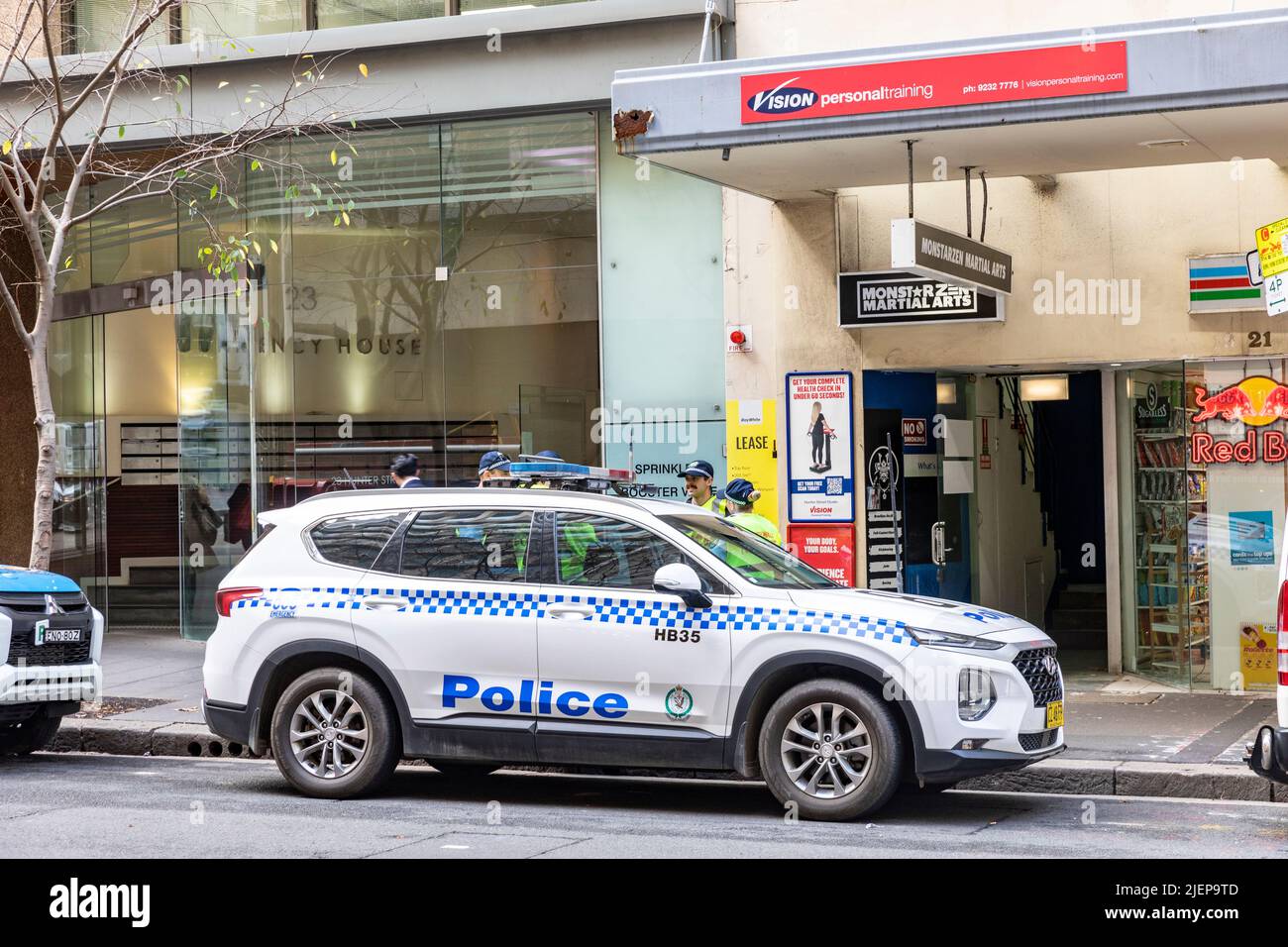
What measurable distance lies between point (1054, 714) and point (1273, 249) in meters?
3.39

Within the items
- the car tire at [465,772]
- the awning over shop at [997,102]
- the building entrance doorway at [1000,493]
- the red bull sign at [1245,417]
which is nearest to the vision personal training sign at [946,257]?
the awning over shop at [997,102]

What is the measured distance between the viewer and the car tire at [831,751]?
8.05 meters

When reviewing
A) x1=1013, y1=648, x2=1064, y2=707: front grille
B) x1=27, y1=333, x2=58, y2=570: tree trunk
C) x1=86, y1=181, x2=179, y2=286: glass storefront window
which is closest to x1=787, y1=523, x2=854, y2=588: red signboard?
x1=1013, y1=648, x2=1064, y2=707: front grille

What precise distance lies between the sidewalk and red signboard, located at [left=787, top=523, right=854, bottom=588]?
7.07 feet

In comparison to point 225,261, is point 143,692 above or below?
below

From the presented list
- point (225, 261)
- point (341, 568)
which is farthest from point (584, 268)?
point (341, 568)

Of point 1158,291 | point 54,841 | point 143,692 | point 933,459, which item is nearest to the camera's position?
point 54,841

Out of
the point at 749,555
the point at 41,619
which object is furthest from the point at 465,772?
the point at 41,619

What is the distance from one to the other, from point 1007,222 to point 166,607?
12042mm

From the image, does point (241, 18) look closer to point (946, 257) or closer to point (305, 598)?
point (946, 257)

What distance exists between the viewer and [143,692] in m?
13.6

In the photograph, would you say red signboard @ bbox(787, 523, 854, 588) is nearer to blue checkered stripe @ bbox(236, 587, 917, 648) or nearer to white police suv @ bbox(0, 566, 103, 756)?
blue checkered stripe @ bbox(236, 587, 917, 648)

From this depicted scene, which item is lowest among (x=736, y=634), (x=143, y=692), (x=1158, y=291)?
(x=143, y=692)

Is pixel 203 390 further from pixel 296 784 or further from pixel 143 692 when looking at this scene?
pixel 296 784
